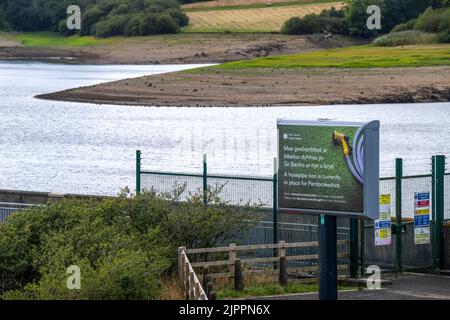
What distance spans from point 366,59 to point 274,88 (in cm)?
1530

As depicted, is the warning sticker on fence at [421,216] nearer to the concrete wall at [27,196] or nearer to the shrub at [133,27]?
the concrete wall at [27,196]

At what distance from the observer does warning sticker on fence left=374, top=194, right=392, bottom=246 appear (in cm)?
2098

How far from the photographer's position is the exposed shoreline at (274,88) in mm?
87500

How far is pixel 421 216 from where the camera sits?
21.7 m

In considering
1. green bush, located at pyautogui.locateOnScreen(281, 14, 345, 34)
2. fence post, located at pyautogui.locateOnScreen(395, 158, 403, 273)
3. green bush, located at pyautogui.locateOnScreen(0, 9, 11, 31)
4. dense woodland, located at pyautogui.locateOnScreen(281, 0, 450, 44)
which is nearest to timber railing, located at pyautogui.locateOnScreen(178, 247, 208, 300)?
fence post, located at pyautogui.locateOnScreen(395, 158, 403, 273)

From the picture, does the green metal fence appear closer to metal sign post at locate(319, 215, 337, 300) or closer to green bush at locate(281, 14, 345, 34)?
metal sign post at locate(319, 215, 337, 300)

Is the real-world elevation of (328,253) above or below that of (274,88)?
below

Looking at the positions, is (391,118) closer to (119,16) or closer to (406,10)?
(406,10)

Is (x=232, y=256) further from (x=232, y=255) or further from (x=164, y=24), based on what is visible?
(x=164, y=24)

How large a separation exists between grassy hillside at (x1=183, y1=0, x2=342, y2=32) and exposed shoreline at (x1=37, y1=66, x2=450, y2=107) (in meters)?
43.7

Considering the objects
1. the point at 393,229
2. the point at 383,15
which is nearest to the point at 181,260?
the point at 393,229

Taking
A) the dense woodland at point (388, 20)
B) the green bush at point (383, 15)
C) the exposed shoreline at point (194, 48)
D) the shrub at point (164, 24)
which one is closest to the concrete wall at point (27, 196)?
the dense woodland at point (388, 20)

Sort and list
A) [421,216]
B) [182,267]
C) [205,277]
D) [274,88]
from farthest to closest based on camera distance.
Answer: [274,88] → [421,216] → [182,267] → [205,277]

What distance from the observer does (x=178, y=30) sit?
146875 mm
